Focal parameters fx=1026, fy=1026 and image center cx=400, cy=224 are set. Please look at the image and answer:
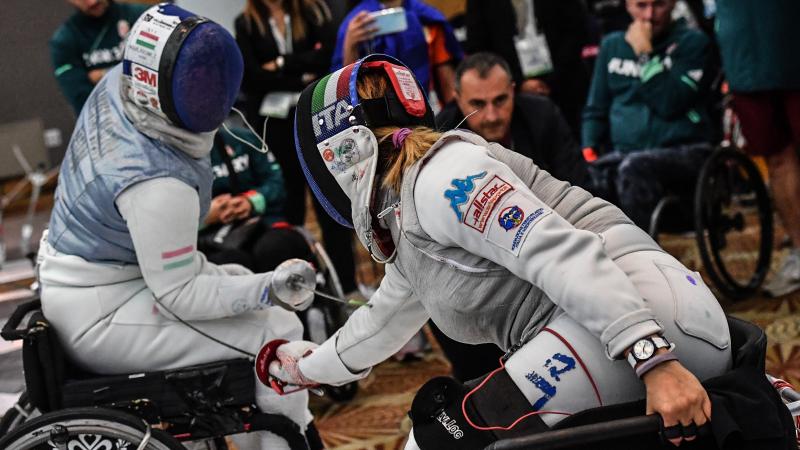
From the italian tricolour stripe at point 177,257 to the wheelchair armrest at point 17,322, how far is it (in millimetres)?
334

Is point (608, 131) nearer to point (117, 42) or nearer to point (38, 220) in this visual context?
point (117, 42)

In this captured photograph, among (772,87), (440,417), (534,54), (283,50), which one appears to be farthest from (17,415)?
(534,54)

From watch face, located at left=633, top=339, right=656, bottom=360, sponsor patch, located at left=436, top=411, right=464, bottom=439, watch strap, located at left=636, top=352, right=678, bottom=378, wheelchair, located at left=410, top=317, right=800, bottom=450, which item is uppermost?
watch face, located at left=633, top=339, right=656, bottom=360

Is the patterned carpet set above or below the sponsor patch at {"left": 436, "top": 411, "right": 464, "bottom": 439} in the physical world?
below

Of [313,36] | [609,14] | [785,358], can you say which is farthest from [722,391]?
[609,14]

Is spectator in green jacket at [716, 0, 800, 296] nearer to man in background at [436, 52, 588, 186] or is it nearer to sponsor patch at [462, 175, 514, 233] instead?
man in background at [436, 52, 588, 186]

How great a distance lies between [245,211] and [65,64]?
149 centimetres

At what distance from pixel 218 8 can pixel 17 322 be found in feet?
11.1

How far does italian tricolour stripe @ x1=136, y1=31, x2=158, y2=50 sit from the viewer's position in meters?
2.36

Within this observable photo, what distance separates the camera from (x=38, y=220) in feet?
26.7

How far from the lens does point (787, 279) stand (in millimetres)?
3889

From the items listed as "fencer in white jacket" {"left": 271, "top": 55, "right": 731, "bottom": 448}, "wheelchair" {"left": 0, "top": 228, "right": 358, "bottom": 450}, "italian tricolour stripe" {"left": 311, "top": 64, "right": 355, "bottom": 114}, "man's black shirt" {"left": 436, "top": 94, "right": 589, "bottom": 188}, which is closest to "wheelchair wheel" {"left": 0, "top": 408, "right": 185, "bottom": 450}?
"wheelchair" {"left": 0, "top": 228, "right": 358, "bottom": 450}

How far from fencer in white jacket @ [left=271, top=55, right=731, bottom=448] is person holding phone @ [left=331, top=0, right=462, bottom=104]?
6.29 ft

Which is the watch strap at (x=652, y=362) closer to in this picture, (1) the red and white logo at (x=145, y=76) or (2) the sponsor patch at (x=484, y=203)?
(2) the sponsor patch at (x=484, y=203)
